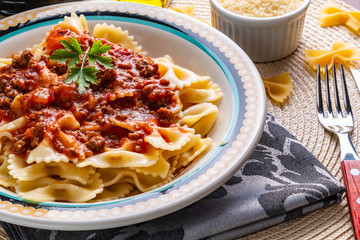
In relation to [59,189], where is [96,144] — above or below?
above

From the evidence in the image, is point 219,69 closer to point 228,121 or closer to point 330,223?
point 228,121

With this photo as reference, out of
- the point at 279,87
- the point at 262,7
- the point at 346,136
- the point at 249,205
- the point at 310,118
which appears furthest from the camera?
the point at 262,7

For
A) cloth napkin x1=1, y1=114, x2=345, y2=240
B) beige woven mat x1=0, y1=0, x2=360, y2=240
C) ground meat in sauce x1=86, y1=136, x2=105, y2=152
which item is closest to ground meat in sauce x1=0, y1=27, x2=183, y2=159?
ground meat in sauce x1=86, y1=136, x2=105, y2=152

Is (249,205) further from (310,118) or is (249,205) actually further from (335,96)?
(335,96)

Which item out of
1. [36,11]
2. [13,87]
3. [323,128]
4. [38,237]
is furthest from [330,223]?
[36,11]

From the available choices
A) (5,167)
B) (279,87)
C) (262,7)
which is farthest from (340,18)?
(5,167)

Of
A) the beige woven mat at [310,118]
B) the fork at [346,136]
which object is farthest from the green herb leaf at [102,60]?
the fork at [346,136]

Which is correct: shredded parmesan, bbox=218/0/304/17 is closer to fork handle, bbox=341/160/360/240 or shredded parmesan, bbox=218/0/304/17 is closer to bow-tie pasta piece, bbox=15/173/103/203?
fork handle, bbox=341/160/360/240
